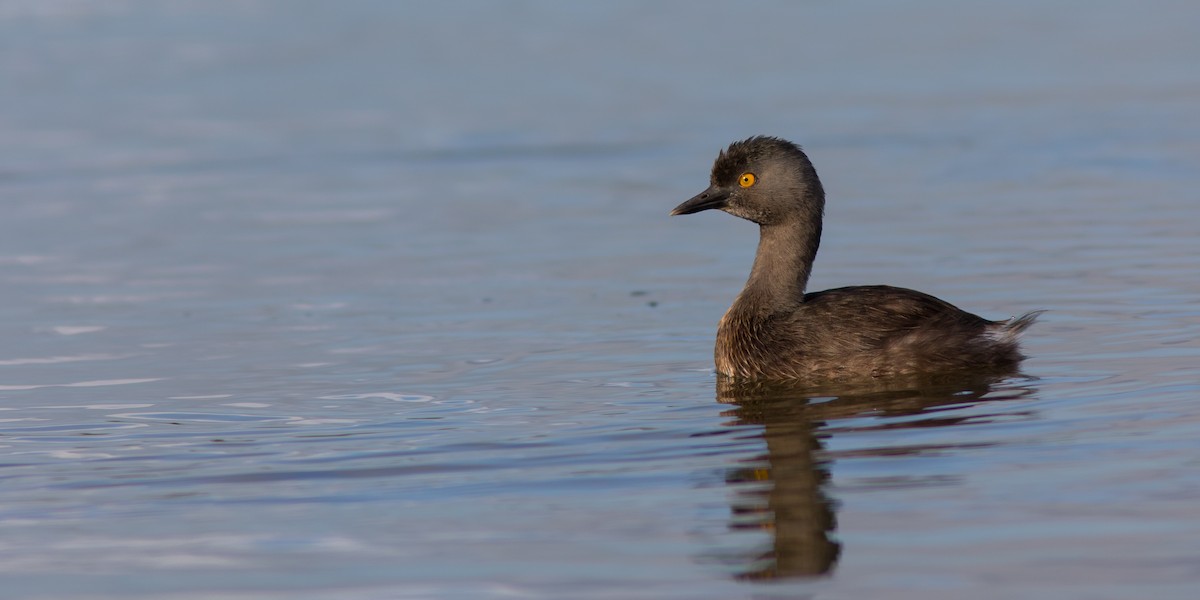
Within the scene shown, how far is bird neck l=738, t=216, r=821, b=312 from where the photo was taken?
1014cm

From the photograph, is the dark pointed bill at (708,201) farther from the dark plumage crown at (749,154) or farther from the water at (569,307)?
the water at (569,307)

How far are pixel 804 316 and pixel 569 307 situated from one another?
2.32m

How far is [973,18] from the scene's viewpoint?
84.7 ft

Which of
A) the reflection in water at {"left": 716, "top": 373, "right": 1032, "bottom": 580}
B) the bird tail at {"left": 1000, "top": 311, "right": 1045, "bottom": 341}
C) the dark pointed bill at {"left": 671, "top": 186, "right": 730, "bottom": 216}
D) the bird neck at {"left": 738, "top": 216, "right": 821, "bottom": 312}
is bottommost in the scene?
the reflection in water at {"left": 716, "top": 373, "right": 1032, "bottom": 580}

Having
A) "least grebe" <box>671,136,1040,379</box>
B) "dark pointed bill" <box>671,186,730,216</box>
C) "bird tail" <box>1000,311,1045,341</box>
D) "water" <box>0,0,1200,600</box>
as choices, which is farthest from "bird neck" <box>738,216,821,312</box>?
"bird tail" <box>1000,311,1045,341</box>

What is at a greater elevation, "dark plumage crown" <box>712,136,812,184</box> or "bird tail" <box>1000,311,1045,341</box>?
"dark plumage crown" <box>712,136,812,184</box>

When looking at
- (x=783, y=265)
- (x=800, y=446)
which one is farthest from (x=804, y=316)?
(x=800, y=446)

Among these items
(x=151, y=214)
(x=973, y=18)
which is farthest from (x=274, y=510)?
(x=973, y=18)

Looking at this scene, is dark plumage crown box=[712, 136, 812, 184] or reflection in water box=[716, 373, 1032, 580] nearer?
reflection in water box=[716, 373, 1032, 580]

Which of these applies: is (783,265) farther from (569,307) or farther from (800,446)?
(800,446)

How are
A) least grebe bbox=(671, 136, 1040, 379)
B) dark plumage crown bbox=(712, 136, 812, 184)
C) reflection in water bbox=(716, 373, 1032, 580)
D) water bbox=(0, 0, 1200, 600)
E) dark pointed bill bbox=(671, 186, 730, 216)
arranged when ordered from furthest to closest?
1. dark pointed bill bbox=(671, 186, 730, 216)
2. dark plumage crown bbox=(712, 136, 812, 184)
3. least grebe bbox=(671, 136, 1040, 379)
4. water bbox=(0, 0, 1200, 600)
5. reflection in water bbox=(716, 373, 1032, 580)

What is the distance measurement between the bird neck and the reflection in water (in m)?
0.65

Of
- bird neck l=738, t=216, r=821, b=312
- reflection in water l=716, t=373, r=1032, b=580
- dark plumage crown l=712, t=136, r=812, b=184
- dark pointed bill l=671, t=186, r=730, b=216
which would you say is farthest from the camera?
dark pointed bill l=671, t=186, r=730, b=216

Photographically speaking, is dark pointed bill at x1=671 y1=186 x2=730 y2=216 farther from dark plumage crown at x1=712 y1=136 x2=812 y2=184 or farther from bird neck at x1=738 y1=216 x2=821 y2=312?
bird neck at x1=738 y1=216 x2=821 y2=312
